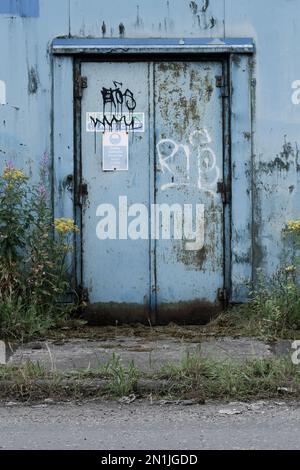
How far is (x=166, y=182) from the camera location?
8.34 metres

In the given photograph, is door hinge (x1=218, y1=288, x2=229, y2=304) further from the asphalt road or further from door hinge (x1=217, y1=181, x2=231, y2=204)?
the asphalt road

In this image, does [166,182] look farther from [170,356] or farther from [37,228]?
[170,356]

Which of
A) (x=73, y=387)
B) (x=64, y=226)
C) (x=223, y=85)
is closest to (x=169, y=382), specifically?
(x=73, y=387)

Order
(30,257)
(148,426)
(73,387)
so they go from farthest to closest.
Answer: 1. (30,257)
2. (73,387)
3. (148,426)

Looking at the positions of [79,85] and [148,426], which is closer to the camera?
[148,426]

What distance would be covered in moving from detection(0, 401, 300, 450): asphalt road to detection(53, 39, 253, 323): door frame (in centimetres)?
251

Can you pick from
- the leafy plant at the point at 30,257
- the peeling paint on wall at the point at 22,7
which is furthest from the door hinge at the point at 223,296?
the peeling paint on wall at the point at 22,7

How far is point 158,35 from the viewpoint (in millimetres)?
8273

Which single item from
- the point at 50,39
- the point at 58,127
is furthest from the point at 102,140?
the point at 50,39

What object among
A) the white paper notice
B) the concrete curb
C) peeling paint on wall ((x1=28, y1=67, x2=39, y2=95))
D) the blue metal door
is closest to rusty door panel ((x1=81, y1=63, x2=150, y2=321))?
the blue metal door

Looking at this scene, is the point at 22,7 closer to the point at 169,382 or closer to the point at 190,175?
the point at 190,175

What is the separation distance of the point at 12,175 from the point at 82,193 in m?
0.81

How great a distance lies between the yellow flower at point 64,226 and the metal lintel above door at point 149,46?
169 centimetres

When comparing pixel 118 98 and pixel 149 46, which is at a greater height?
pixel 149 46
